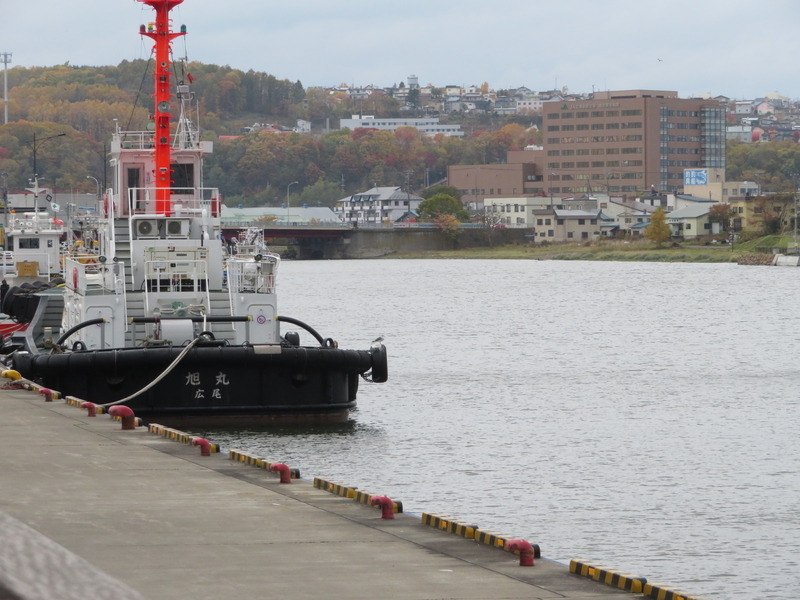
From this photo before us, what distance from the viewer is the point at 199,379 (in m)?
22.6

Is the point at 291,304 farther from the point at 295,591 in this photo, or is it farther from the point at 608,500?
the point at 295,591

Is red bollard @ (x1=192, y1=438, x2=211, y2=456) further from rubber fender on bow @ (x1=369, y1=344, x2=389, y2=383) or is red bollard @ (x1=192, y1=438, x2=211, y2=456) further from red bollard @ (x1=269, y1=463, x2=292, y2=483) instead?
rubber fender on bow @ (x1=369, y1=344, x2=389, y2=383)

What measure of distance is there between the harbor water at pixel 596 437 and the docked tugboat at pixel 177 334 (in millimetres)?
765

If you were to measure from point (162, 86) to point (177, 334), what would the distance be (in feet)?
23.9

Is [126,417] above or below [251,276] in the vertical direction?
below

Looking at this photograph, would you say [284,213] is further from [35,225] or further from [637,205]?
[35,225]

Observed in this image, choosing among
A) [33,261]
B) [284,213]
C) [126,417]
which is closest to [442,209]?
[284,213]

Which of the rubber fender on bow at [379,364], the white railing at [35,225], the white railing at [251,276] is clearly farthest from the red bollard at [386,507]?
the white railing at [35,225]

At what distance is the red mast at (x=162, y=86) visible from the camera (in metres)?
27.4

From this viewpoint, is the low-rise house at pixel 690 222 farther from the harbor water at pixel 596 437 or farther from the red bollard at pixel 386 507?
the red bollard at pixel 386 507

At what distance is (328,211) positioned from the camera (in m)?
195

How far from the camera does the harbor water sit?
47.5 ft

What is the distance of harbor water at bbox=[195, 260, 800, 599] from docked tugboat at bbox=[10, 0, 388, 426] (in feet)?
2.51

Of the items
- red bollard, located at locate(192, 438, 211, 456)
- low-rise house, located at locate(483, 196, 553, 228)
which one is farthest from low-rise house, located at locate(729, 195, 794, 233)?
red bollard, located at locate(192, 438, 211, 456)
